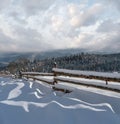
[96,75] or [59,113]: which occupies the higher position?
[96,75]

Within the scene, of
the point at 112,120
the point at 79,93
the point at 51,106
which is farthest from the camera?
the point at 79,93

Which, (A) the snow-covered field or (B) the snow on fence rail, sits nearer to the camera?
(A) the snow-covered field

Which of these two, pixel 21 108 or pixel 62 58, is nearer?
pixel 21 108

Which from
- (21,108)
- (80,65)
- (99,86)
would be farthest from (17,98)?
(80,65)

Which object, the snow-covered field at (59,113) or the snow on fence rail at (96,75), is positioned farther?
the snow on fence rail at (96,75)

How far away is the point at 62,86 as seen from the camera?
16.0m

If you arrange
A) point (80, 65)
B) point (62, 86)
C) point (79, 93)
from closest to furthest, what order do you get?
point (79, 93) → point (62, 86) → point (80, 65)

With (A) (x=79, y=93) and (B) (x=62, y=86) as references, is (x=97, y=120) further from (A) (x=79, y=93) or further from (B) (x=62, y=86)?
(B) (x=62, y=86)

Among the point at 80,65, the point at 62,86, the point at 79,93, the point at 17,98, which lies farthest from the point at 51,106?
the point at 80,65

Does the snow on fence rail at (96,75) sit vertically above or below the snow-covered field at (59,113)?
above

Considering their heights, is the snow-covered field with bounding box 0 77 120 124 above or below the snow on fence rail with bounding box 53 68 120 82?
below

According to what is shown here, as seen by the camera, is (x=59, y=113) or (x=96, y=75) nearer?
(x=59, y=113)

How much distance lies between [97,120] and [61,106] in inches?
58.3

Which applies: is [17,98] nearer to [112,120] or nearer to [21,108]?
[21,108]
